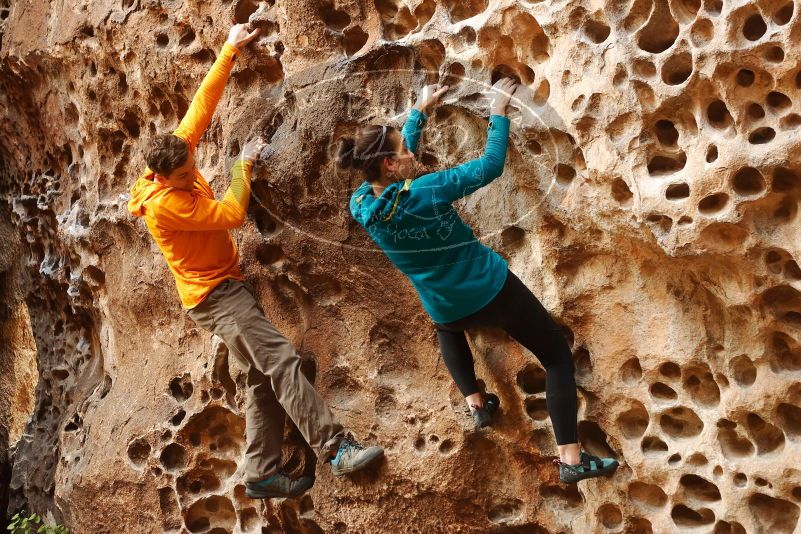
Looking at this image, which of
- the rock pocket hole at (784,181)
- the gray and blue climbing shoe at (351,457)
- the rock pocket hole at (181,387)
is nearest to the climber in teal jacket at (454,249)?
the gray and blue climbing shoe at (351,457)

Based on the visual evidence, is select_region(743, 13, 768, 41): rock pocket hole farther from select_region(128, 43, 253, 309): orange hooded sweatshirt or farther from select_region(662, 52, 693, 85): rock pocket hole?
select_region(128, 43, 253, 309): orange hooded sweatshirt

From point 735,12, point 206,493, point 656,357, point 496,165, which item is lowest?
point 206,493

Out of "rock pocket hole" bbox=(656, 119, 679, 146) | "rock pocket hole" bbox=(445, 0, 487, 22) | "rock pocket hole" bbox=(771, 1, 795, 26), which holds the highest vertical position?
"rock pocket hole" bbox=(771, 1, 795, 26)

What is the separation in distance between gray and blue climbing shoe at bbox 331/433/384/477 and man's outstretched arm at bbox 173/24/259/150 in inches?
49.5

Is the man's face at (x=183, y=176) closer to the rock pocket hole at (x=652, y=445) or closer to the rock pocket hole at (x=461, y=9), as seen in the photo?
the rock pocket hole at (x=461, y=9)

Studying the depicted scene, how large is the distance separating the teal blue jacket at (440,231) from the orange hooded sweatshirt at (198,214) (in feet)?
1.69

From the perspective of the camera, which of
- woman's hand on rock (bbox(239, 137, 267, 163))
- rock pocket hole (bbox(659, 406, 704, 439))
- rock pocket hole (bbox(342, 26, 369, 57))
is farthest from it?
rock pocket hole (bbox(342, 26, 369, 57))

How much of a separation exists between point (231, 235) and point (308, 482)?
107 cm

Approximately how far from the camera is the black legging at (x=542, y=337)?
10.5 ft

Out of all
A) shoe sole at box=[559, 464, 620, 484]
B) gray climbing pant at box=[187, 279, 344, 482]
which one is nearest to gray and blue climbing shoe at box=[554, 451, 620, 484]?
shoe sole at box=[559, 464, 620, 484]

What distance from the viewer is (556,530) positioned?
3.54 meters

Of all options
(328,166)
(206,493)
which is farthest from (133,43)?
(206,493)

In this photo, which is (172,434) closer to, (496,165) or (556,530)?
(556,530)

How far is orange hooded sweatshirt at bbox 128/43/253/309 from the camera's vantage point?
3.38 metres
